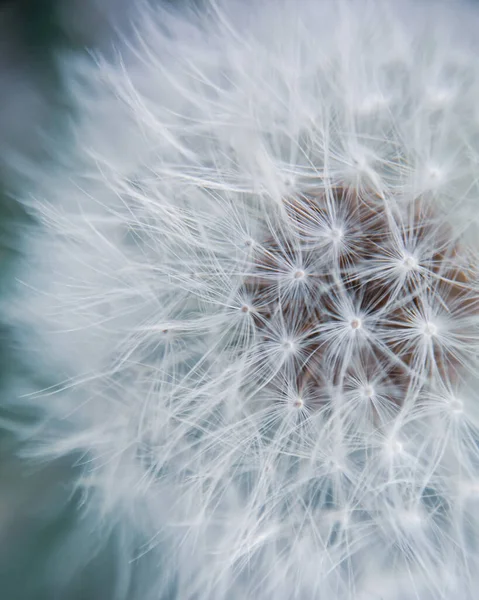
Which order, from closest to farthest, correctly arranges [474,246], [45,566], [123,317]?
[474,246] < [123,317] < [45,566]

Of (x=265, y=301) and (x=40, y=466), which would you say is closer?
(x=265, y=301)

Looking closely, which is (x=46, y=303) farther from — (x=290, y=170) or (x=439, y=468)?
(x=439, y=468)

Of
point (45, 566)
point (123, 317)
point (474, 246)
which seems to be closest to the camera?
point (474, 246)

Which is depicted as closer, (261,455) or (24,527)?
(261,455)

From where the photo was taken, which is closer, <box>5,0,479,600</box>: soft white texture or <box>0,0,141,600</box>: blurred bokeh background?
<box>5,0,479,600</box>: soft white texture

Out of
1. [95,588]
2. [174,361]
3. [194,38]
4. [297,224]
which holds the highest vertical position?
[194,38]

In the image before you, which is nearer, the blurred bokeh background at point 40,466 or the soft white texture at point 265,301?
the soft white texture at point 265,301

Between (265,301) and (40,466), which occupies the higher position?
(265,301)

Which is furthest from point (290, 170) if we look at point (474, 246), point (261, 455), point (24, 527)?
point (24, 527)
